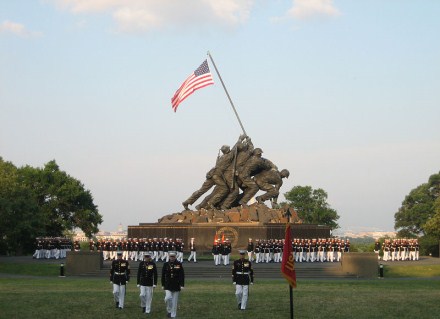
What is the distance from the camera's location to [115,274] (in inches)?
907

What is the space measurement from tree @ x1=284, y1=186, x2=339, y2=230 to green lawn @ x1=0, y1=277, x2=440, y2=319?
203ft

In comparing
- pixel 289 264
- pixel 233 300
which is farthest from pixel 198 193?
pixel 289 264

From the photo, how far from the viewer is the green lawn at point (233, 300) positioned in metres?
21.3

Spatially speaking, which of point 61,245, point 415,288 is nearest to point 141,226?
point 61,245

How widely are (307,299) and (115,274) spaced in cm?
671

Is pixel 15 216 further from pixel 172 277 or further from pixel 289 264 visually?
pixel 289 264

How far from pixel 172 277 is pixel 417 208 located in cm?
7411

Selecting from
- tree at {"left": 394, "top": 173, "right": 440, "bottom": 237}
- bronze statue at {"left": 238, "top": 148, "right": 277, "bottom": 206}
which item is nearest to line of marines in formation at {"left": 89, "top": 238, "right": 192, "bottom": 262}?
bronze statue at {"left": 238, "top": 148, "right": 277, "bottom": 206}

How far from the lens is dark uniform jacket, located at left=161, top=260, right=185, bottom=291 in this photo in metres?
20.8

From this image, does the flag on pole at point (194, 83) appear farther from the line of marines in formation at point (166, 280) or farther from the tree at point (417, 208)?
the tree at point (417, 208)

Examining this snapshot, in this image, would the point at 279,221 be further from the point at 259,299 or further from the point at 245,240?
the point at 259,299

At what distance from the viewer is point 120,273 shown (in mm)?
23094

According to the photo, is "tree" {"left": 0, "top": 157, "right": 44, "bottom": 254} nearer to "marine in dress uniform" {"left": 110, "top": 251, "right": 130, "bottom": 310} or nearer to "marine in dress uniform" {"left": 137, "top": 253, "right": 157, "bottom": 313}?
"marine in dress uniform" {"left": 110, "top": 251, "right": 130, "bottom": 310}

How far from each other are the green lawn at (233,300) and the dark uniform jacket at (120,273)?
0.88 m
